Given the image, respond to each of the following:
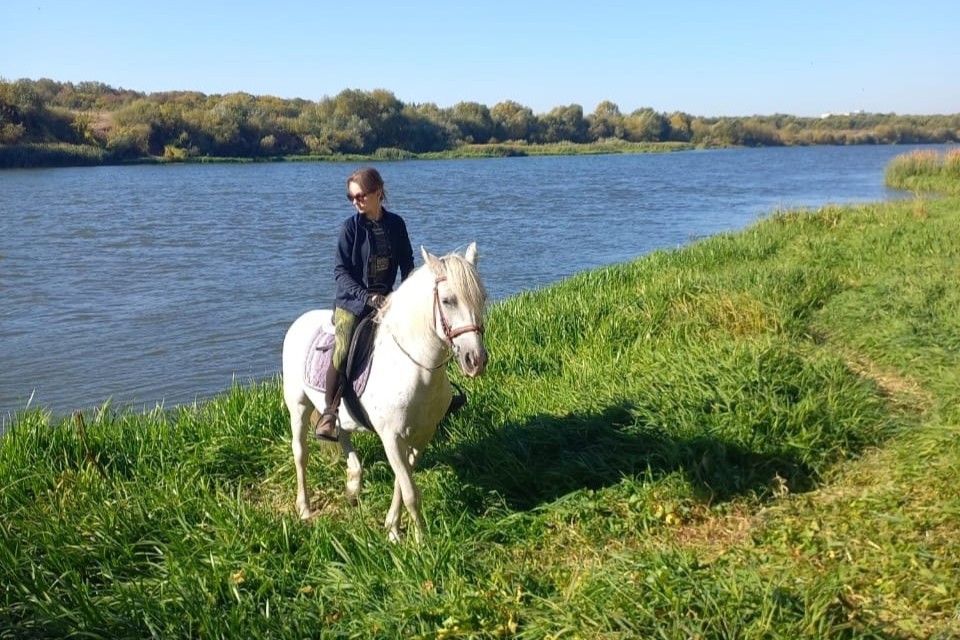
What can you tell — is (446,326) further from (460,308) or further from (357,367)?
(357,367)

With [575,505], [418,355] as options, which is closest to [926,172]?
[575,505]

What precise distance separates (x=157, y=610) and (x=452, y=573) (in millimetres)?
1369

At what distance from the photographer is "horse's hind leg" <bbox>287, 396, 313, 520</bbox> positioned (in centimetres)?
509

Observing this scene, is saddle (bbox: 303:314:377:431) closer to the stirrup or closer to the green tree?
the stirrup

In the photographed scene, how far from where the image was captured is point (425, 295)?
4125mm

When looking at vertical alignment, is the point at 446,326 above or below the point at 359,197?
below

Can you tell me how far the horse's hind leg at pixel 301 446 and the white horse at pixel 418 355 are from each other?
1.78ft

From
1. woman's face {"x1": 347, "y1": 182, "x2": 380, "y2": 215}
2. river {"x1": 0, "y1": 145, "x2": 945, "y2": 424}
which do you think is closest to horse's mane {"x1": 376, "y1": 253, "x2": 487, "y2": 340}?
woman's face {"x1": 347, "y1": 182, "x2": 380, "y2": 215}

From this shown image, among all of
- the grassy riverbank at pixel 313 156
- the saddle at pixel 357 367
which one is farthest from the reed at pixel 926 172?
the grassy riverbank at pixel 313 156

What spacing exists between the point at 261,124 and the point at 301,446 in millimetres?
71557

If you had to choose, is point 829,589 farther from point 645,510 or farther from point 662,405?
point 662,405

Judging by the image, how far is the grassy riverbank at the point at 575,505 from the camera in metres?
3.27

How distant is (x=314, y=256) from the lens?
18469mm

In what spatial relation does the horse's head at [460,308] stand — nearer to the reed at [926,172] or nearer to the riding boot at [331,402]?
the riding boot at [331,402]
